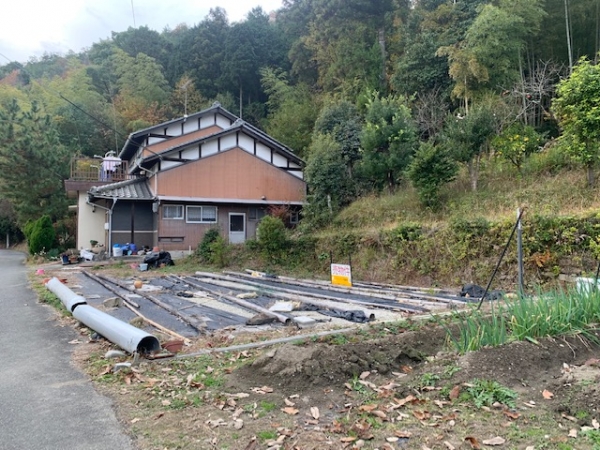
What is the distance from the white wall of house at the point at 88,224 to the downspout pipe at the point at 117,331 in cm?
1548

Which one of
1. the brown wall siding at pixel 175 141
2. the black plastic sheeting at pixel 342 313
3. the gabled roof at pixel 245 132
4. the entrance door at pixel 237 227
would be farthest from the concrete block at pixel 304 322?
the brown wall siding at pixel 175 141

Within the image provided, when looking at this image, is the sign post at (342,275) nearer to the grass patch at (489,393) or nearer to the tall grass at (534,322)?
the tall grass at (534,322)

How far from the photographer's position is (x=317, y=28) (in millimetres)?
24688

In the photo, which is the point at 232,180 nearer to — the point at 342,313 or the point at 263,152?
the point at 263,152

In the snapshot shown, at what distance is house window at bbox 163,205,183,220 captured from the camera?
17.1 meters

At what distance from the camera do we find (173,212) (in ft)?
56.8

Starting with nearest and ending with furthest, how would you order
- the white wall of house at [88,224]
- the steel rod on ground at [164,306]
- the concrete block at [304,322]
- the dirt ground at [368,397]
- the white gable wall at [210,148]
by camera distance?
the dirt ground at [368,397] → the concrete block at [304,322] → the steel rod on ground at [164,306] → the white gable wall at [210,148] → the white wall of house at [88,224]

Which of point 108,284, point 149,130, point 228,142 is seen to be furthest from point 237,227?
point 108,284

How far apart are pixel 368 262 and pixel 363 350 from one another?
7570mm

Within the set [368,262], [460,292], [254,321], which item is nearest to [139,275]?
[368,262]

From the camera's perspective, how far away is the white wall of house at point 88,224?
67.4 ft

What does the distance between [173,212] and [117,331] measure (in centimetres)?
1312

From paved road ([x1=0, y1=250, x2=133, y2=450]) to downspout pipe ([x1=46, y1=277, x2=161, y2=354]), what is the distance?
12.8 inches

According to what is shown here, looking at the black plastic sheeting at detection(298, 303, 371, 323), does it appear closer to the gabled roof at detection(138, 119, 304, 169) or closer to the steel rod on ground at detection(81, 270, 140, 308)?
the steel rod on ground at detection(81, 270, 140, 308)
